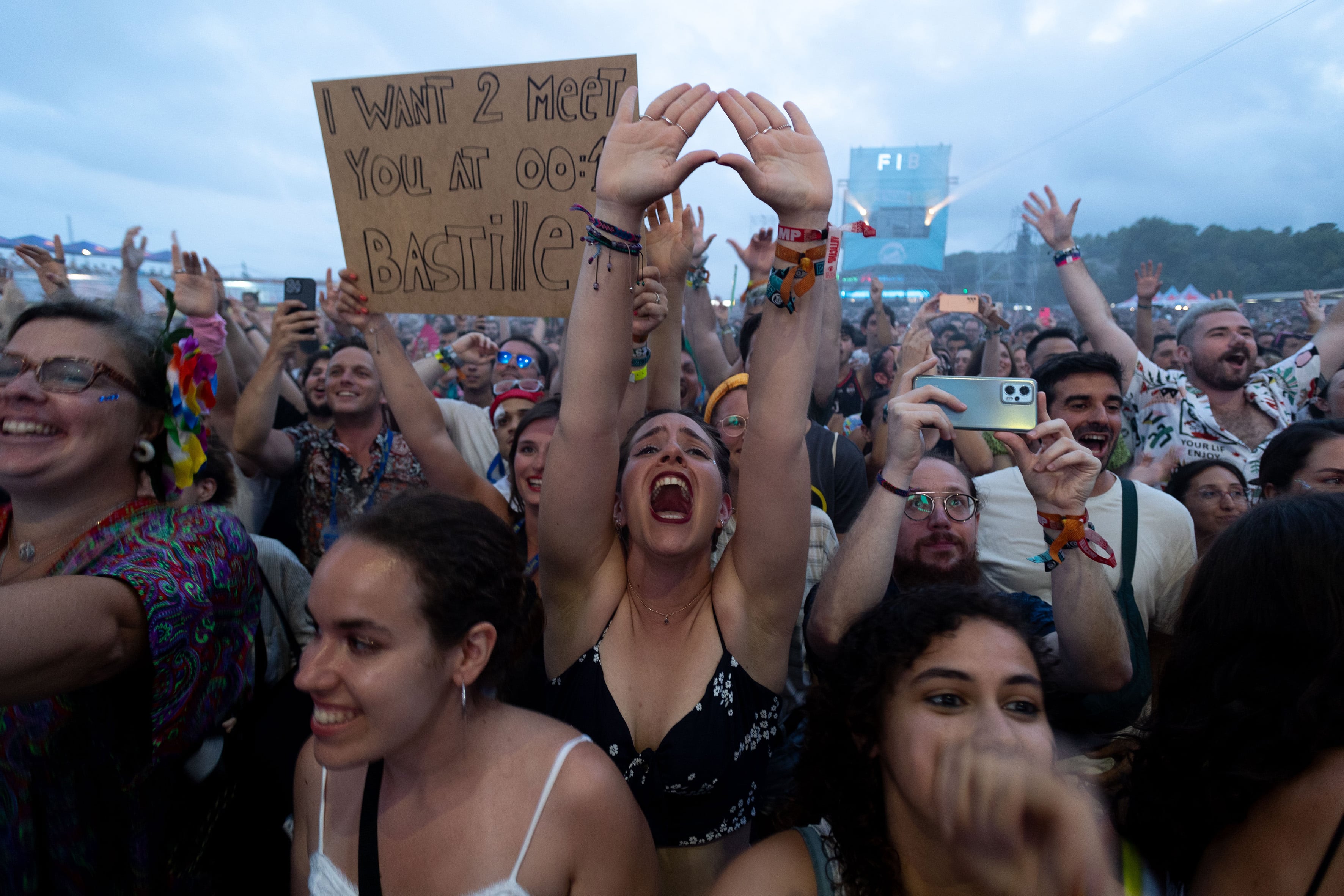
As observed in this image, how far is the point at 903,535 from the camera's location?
2.57m

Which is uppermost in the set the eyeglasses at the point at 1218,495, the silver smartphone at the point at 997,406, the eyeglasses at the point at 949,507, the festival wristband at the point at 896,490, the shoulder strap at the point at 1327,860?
the silver smartphone at the point at 997,406

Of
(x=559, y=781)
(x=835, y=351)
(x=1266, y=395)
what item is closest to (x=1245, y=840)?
(x=559, y=781)

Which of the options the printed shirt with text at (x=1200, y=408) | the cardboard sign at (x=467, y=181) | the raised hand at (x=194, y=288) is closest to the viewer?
the cardboard sign at (x=467, y=181)

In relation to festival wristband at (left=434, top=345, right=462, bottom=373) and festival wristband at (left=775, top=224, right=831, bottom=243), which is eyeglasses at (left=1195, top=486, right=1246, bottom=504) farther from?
festival wristband at (left=434, top=345, right=462, bottom=373)

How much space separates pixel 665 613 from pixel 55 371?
5.15ft

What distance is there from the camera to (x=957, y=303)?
4234mm

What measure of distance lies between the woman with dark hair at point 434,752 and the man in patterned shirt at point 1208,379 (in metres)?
3.46

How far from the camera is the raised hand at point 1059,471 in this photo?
6.37 ft

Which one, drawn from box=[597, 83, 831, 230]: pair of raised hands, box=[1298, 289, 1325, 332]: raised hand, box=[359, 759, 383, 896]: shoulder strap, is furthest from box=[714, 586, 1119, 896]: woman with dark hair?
box=[1298, 289, 1325, 332]: raised hand

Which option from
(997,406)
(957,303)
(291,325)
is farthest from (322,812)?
(957,303)

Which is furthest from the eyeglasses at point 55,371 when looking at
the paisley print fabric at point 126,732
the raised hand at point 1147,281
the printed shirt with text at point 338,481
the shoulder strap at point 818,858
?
the raised hand at point 1147,281

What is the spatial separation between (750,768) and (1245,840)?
3.31 ft

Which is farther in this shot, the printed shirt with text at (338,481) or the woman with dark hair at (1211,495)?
the printed shirt with text at (338,481)

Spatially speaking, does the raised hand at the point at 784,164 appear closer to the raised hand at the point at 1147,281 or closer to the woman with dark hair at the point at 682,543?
the woman with dark hair at the point at 682,543
